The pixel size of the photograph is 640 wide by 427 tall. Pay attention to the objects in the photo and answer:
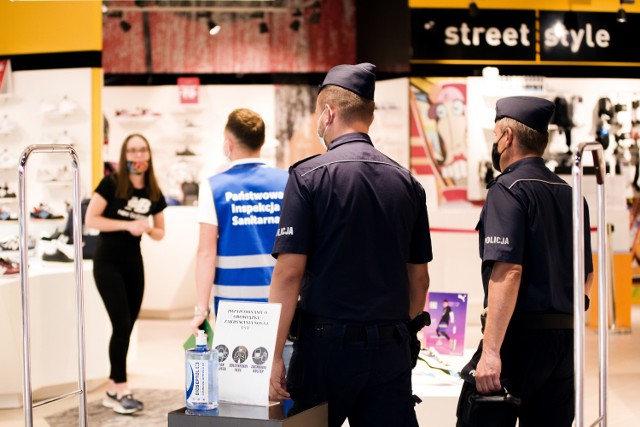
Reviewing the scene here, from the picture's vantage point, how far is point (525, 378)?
2.95 m

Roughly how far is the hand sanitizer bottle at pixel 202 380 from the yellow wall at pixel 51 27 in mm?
7642

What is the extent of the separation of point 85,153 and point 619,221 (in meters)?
5.40

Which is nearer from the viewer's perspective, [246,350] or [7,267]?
[246,350]

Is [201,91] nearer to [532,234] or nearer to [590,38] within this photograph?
[590,38]

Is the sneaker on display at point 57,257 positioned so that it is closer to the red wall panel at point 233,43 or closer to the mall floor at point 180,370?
the mall floor at point 180,370

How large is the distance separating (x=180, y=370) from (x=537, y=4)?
556cm

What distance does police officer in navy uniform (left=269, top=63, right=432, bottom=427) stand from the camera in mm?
2578

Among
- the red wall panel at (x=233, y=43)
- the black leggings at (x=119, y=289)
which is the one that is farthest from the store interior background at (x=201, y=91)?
the black leggings at (x=119, y=289)

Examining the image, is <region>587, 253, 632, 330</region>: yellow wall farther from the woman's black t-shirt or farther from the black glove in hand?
the black glove in hand

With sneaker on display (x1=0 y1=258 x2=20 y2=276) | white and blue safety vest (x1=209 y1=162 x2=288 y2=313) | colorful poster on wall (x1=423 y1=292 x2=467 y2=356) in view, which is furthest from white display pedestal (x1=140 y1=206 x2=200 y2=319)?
white and blue safety vest (x1=209 y1=162 x2=288 y2=313)

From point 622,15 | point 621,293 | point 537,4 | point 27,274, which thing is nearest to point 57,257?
point 27,274

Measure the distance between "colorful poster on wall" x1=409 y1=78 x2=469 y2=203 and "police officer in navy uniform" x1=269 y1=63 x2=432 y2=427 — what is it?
7.17m

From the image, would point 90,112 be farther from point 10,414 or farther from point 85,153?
point 10,414

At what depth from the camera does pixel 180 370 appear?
6.88m
